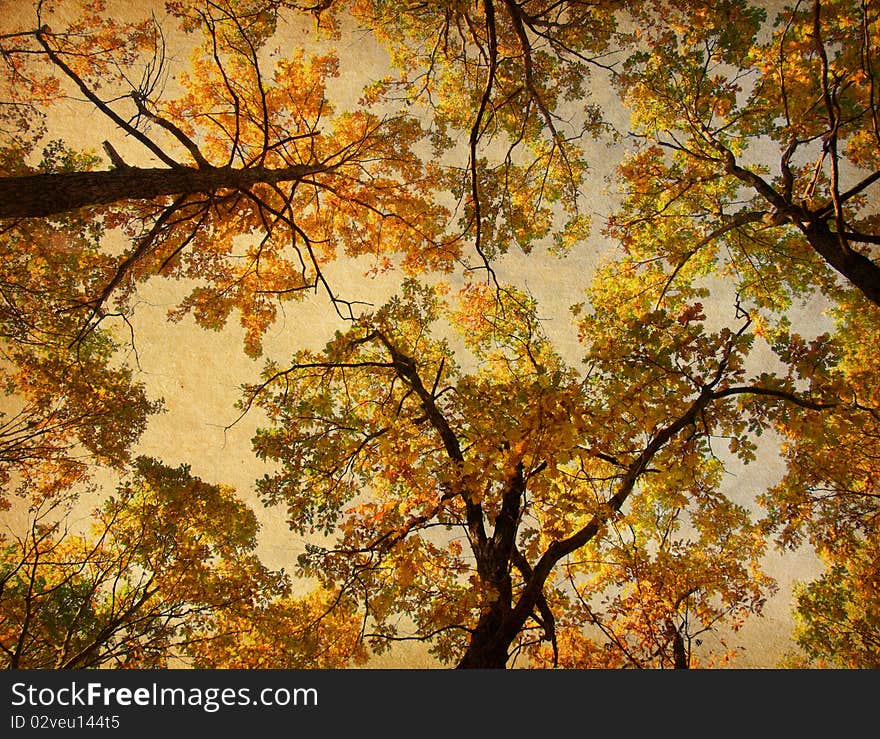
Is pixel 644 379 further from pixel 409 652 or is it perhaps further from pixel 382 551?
Result: pixel 409 652

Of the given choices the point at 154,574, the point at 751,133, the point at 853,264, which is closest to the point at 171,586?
the point at 154,574

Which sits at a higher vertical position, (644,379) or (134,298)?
(134,298)

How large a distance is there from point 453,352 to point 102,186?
4179 millimetres

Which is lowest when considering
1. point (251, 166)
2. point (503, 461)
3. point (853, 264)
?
point (503, 461)

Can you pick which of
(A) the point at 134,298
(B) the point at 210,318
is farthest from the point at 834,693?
(A) the point at 134,298

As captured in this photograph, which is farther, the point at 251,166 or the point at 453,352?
the point at 453,352

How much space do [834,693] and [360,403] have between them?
5.32 metres

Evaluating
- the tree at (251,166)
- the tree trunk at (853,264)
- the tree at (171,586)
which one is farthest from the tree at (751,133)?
the tree at (171,586)

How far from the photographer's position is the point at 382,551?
479 centimetres

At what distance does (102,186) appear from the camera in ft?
11.0

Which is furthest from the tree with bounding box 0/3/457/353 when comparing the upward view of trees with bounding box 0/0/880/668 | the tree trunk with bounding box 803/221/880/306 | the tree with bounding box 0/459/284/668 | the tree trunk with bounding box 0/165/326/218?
the tree trunk with bounding box 803/221/880/306

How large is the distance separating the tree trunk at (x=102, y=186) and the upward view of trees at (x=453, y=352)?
0.09ft

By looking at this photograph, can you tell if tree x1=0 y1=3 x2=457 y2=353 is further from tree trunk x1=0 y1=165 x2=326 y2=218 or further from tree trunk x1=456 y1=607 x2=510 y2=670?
tree trunk x1=456 y1=607 x2=510 y2=670

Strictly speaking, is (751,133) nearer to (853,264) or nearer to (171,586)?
(853,264)
